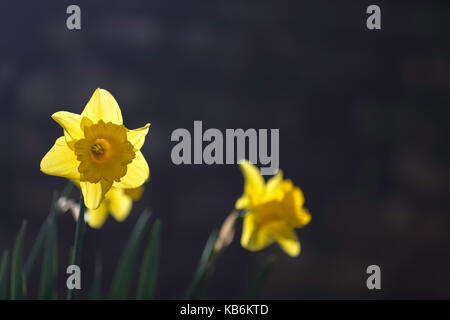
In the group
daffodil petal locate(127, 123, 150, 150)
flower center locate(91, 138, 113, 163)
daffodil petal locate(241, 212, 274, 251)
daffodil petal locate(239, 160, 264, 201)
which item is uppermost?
daffodil petal locate(127, 123, 150, 150)

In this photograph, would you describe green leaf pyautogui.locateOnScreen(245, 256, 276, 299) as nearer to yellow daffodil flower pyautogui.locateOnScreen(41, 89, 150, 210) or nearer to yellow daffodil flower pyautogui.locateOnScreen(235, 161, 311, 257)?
yellow daffodil flower pyautogui.locateOnScreen(235, 161, 311, 257)

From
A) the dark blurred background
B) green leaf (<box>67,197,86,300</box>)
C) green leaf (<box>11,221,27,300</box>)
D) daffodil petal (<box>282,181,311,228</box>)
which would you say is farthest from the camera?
the dark blurred background

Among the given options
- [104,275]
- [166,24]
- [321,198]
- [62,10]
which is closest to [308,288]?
Result: [321,198]

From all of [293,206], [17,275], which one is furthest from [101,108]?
[293,206]

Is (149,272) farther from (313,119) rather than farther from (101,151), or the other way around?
(313,119)

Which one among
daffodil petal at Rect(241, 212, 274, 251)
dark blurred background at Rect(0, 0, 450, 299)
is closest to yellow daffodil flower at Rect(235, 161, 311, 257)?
daffodil petal at Rect(241, 212, 274, 251)

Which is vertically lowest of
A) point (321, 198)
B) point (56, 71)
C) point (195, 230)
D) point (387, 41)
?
point (195, 230)

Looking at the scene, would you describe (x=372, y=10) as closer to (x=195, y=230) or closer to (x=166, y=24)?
(x=166, y=24)
